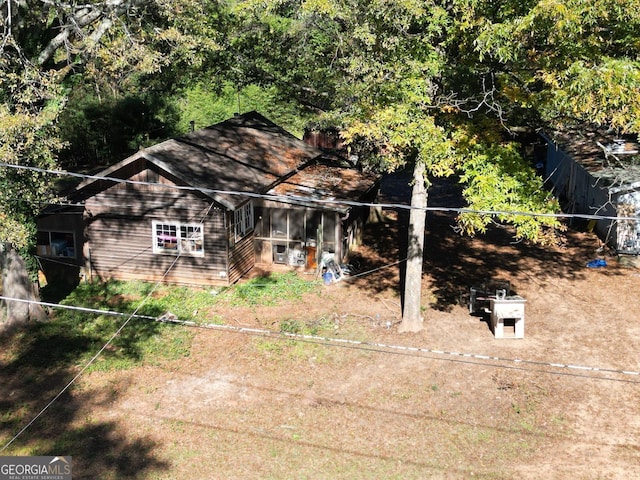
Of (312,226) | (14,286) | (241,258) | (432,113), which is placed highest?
(432,113)

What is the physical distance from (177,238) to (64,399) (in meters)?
7.50

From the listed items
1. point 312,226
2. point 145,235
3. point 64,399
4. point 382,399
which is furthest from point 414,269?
point 64,399

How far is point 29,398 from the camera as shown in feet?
51.5

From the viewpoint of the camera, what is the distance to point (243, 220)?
2297cm

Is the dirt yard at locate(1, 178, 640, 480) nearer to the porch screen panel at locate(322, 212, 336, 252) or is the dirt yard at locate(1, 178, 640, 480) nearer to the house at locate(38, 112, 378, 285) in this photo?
the porch screen panel at locate(322, 212, 336, 252)

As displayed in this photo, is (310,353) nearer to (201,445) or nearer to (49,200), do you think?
(201,445)

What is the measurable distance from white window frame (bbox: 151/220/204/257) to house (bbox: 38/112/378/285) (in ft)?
0.11

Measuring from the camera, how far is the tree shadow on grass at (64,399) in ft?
44.1

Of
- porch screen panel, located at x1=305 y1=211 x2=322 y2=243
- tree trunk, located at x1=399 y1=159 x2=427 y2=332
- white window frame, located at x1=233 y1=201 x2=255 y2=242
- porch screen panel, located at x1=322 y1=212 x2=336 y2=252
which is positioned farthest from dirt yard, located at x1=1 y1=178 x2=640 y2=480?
white window frame, located at x1=233 y1=201 x2=255 y2=242

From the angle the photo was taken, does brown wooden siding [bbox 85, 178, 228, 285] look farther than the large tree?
Yes

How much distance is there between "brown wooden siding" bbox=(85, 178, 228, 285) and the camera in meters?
21.5

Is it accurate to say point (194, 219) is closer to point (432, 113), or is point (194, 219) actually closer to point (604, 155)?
point (432, 113)

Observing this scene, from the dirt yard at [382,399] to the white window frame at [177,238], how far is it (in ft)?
10.5

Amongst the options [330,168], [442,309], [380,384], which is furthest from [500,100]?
[330,168]
